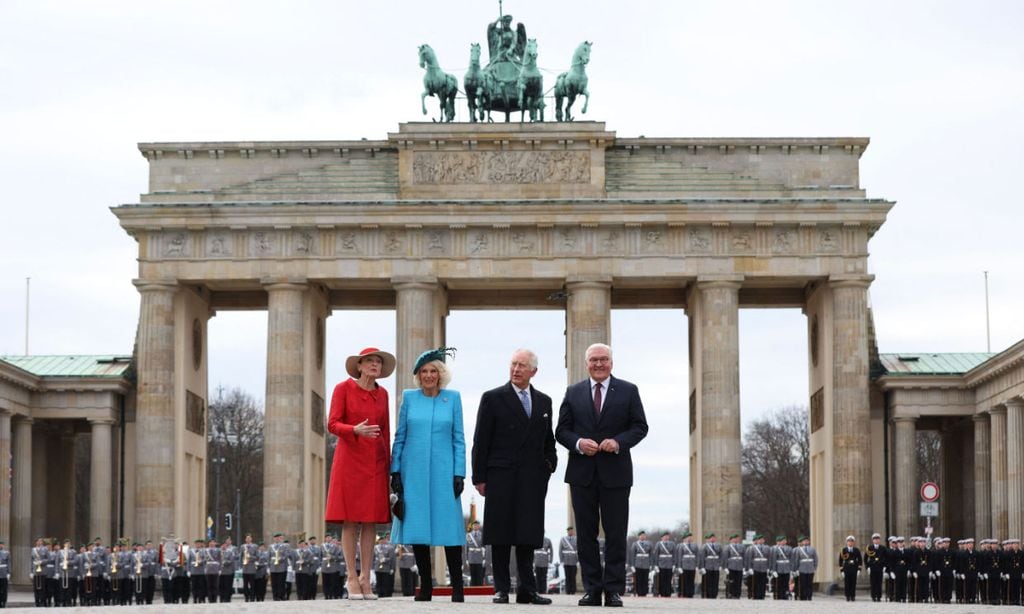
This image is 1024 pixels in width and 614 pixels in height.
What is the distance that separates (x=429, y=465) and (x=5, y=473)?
123ft

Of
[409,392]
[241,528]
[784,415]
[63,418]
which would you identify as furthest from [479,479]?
[784,415]

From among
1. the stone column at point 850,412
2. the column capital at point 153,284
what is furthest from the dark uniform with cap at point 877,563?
the column capital at point 153,284

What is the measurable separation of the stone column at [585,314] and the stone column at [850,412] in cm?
646

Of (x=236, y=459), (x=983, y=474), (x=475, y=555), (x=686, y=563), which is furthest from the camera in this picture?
(x=236, y=459)

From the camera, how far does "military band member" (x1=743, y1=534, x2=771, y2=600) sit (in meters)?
44.0

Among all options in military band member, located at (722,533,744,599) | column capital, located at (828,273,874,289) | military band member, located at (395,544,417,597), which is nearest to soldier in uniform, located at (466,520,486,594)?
military band member, located at (395,544,417,597)

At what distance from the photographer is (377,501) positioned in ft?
57.7

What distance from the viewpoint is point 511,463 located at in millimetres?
16938

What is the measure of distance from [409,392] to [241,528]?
87.3 metres

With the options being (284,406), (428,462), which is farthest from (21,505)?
(428,462)

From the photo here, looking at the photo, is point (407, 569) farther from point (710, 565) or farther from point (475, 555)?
point (710, 565)

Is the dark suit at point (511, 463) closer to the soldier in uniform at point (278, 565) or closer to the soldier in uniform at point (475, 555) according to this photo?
the soldier in uniform at point (475, 555)

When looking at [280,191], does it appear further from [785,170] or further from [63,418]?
[785,170]

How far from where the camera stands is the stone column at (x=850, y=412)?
53.3 metres
